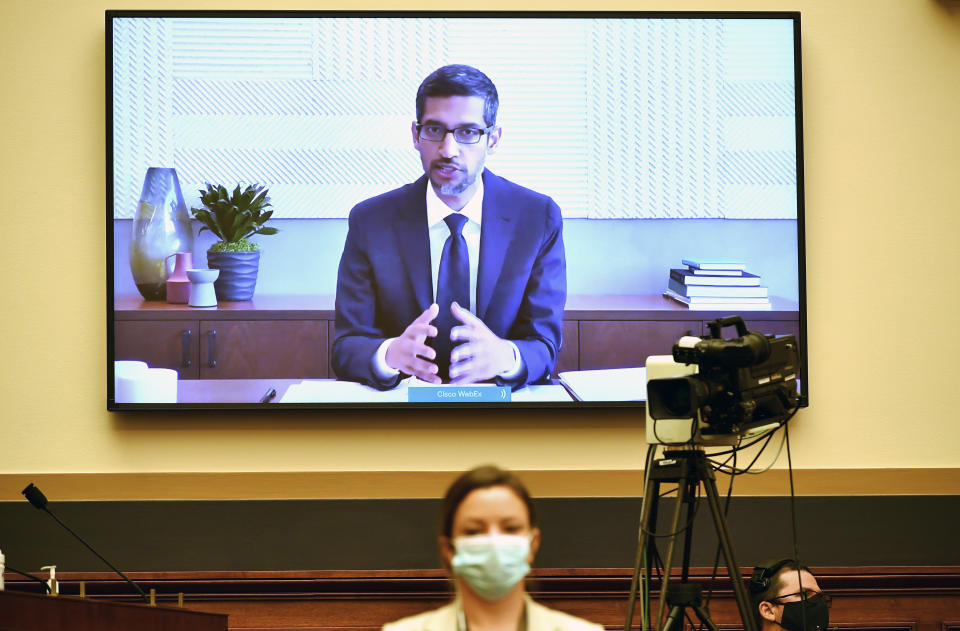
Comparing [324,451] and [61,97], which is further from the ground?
[61,97]

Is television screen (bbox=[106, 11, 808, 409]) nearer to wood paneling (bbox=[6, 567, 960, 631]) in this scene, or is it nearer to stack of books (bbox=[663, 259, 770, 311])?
stack of books (bbox=[663, 259, 770, 311])

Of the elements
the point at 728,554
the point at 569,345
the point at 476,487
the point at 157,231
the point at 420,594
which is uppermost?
the point at 157,231

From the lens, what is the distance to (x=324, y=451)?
383 cm

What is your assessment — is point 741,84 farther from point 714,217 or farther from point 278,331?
point 278,331

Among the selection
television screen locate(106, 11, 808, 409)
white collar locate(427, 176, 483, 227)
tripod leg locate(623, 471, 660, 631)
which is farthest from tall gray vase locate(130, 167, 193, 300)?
tripod leg locate(623, 471, 660, 631)

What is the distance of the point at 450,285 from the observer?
3.79 meters

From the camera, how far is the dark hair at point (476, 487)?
1740 mm

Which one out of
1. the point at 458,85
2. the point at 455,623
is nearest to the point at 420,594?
the point at 458,85

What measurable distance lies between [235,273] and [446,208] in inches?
31.6

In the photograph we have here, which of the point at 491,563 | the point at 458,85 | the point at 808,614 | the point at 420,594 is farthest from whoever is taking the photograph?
the point at 458,85

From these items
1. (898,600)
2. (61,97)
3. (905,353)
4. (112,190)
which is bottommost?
(898,600)

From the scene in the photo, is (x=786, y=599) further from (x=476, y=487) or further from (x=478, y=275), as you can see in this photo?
(x=476, y=487)

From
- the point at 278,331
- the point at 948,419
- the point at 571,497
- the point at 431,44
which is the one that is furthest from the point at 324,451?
the point at 948,419

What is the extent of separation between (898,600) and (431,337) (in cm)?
194
